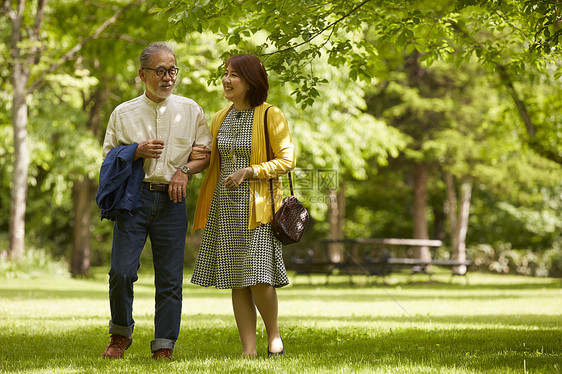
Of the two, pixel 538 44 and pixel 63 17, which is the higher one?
pixel 63 17

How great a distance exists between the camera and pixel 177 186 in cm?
421

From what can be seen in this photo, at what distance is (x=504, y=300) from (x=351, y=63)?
6.74m

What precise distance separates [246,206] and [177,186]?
0.46m

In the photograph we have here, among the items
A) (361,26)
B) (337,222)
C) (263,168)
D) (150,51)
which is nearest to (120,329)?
(263,168)

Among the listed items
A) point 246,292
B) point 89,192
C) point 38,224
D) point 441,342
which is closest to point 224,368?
point 246,292

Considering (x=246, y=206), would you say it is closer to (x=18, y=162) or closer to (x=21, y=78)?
(x=18, y=162)

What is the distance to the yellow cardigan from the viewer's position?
164 inches

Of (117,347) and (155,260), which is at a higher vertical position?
(155,260)

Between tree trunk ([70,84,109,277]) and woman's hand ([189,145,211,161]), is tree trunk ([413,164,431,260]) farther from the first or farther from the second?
woman's hand ([189,145,211,161])

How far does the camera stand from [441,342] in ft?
17.0

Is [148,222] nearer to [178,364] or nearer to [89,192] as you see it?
[178,364]

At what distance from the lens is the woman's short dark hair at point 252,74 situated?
4.28 metres

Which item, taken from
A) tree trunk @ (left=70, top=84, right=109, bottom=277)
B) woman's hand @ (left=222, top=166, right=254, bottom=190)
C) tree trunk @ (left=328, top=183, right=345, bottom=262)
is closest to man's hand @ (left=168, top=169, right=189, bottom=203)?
woman's hand @ (left=222, top=166, right=254, bottom=190)

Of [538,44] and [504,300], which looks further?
[504,300]
